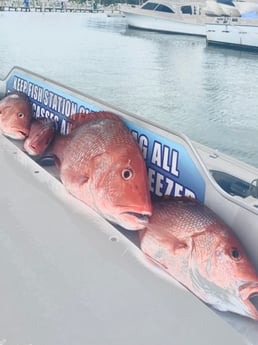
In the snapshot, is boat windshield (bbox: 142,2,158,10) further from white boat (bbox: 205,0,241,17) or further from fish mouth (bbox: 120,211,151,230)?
fish mouth (bbox: 120,211,151,230)

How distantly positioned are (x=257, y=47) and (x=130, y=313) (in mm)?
19959

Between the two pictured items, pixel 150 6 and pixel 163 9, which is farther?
pixel 150 6

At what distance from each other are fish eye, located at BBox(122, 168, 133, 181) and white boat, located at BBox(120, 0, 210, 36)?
2550 cm

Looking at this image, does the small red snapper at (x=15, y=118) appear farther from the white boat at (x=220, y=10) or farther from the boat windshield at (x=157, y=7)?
the boat windshield at (x=157, y=7)

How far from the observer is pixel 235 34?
2009cm

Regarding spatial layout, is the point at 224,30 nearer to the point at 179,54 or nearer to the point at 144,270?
the point at 179,54

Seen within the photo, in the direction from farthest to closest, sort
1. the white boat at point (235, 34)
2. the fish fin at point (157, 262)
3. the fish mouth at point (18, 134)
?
the white boat at point (235, 34), the fish mouth at point (18, 134), the fish fin at point (157, 262)

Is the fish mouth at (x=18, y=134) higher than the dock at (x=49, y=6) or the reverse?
the reverse

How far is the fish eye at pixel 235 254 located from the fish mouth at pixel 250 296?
6 cm

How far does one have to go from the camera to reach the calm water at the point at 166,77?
7.66 meters

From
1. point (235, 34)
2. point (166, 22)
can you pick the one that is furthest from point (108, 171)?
point (166, 22)

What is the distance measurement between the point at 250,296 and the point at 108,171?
53 cm

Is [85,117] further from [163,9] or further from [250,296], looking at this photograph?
[163,9]

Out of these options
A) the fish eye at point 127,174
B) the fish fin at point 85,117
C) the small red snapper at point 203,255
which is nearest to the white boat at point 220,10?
the fish fin at point 85,117
